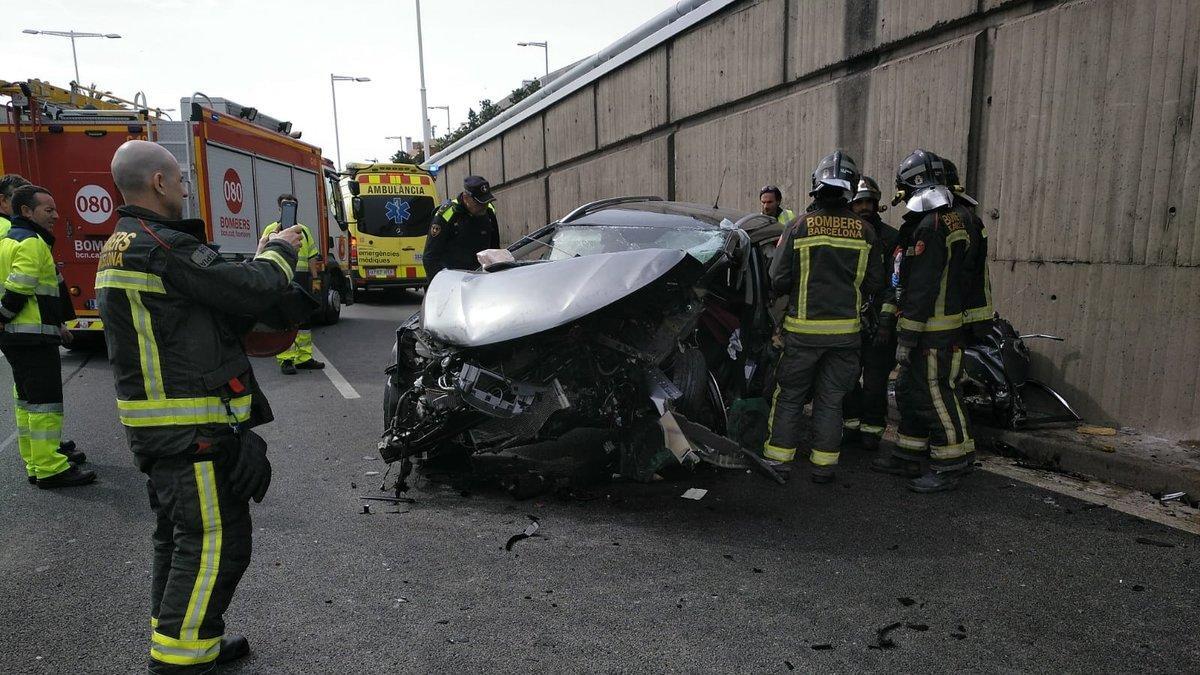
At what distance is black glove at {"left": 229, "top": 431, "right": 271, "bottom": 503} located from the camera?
7.73 feet

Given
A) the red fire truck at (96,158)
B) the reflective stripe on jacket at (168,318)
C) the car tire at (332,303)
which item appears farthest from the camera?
the car tire at (332,303)

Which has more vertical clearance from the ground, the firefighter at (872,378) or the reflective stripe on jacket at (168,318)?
the reflective stripe on jacket at (168,318)

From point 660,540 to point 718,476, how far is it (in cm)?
105

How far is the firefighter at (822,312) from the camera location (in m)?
4.28

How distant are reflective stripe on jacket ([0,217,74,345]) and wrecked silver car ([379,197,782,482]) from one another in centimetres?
206

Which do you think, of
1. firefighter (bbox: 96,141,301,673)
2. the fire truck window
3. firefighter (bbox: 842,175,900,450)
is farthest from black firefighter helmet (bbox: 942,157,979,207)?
the fire truck window

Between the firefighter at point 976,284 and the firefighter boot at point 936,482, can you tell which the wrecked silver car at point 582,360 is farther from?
the firefighter at point 976,284

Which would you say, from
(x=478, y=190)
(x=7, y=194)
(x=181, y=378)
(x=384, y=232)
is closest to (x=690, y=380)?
(x=181, y=378)

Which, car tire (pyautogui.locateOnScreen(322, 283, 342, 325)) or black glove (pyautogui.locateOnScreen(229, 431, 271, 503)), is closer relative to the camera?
black glove (pyautogui.locateOnScreen(229, 431, 271, 503))

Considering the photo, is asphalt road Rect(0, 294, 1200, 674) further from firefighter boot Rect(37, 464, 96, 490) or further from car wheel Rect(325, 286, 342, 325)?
car wheel Rect(325, 286, 342, 325)

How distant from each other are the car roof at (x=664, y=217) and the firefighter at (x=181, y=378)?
299cm

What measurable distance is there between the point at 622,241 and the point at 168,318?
300 cm

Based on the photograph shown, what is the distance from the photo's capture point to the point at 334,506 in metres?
3.96

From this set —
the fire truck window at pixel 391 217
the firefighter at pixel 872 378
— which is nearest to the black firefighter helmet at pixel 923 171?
the firefighter at pixel 872 378
